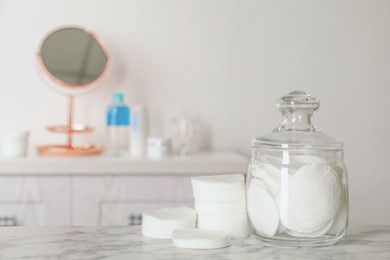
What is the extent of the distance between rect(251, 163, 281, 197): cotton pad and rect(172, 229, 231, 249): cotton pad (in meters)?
0.11

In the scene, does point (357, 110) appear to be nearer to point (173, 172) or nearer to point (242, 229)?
point (173, 172)

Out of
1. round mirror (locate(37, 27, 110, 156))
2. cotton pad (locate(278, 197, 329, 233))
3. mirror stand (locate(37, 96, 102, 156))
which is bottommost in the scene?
cotton pad (locate(278, 197, 329, 233))

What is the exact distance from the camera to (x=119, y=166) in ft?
7.86

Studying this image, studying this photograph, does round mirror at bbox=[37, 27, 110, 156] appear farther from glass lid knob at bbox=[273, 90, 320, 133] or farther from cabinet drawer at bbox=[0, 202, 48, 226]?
glass lid knob at bbox=[273, 90, 320, 133]

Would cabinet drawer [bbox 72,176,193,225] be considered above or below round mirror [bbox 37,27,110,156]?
below

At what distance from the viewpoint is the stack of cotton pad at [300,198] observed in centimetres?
103

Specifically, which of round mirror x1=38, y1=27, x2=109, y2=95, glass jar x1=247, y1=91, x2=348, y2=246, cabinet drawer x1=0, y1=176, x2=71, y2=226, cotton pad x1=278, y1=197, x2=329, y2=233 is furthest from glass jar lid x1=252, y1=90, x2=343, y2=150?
round mirror x1=38, y1=27, x2=109, y2=95

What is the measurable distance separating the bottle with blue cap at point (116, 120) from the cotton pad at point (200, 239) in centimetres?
161

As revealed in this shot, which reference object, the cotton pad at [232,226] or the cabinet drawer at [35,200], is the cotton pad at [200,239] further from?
the cabinet drawer at [35,200]

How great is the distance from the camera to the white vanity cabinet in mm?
2391

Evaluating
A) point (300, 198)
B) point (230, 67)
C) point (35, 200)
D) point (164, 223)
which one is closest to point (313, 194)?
point (300, 198)

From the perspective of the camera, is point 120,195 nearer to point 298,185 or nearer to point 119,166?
point 119,166

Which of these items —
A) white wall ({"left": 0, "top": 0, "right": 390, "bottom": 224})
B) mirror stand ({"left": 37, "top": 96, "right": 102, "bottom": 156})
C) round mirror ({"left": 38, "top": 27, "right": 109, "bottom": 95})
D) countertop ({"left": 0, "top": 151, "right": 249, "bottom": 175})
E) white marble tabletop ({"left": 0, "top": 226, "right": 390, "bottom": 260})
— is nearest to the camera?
white marble tabletop ({"left": 0, "top": 226, "right": 390, "bottom": 260})

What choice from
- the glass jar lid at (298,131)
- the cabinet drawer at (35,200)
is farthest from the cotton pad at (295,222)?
the cabinet drawer at (35,200)
